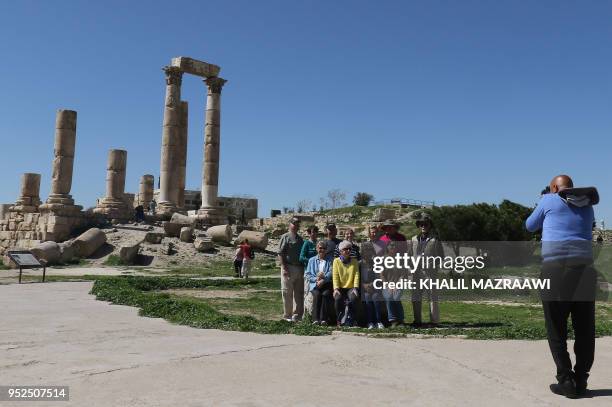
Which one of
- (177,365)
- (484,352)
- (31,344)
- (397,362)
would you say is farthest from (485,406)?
(31,344)

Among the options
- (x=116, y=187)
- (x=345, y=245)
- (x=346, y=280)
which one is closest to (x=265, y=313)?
(x=346, y=280)

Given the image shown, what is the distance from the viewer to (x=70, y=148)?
→ 3203 cm

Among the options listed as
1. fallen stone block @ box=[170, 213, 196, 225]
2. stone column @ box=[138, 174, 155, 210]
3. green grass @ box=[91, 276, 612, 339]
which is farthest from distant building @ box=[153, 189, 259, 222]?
green grass @ box=[91, 276, 612, 339]

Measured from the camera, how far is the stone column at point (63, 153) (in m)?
31.3

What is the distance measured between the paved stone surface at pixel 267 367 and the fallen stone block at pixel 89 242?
19.2 metres

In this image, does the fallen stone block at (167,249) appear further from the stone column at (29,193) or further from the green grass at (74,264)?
the stone column at (29,193)

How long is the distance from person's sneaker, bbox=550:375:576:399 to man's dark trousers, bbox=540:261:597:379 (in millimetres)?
194

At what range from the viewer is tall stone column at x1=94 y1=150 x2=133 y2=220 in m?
33.2

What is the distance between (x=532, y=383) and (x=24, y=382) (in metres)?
4.28

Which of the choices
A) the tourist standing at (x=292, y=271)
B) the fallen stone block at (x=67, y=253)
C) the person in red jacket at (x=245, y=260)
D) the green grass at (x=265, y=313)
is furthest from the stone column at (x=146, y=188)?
the tourist standing at (x=292, y=271)

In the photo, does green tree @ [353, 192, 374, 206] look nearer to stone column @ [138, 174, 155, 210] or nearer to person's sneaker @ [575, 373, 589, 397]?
stone column @ [138, 174, 155, 210]

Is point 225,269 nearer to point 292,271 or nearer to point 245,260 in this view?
point 245,260

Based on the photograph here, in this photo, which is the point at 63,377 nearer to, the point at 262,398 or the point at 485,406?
the point at 262,398

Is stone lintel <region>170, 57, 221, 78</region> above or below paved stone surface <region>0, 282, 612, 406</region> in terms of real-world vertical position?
above
